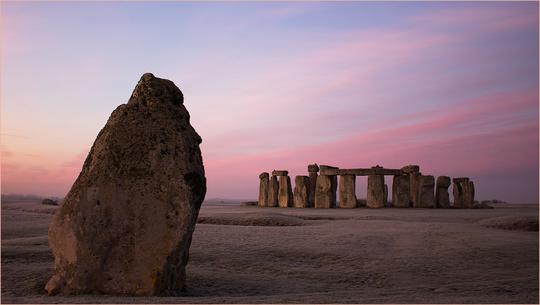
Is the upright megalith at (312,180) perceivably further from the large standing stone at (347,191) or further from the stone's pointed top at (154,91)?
the stone's pointed top at (154,91)

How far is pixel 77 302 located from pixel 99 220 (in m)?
1.24

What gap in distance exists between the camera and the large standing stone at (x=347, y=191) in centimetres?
3141

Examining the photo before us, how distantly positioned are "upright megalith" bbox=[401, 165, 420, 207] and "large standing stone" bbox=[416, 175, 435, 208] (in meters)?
0.32

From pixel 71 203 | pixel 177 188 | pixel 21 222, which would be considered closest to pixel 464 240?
pixel 177 188

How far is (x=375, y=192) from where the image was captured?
30.9m

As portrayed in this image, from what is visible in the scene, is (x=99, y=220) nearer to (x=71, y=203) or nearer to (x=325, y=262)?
(x=71, y=203)

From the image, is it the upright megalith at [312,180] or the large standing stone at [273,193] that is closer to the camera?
the upright megalith at [312,180]

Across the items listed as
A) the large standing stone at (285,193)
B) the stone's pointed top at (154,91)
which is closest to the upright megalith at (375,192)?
the large standing stone at (285,193)

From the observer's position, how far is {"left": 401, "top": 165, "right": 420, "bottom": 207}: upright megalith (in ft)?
102

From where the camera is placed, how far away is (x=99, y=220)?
741 centimetres

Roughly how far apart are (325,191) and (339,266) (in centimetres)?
2147

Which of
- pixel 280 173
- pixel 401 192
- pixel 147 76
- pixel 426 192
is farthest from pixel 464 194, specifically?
pixel 147 76

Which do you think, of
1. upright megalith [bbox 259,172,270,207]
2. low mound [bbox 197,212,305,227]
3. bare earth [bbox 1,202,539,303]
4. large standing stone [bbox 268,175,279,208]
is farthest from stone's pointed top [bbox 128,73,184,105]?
upright megalith [bbox 259,172,270,207]

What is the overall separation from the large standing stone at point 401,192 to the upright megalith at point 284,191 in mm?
6855
